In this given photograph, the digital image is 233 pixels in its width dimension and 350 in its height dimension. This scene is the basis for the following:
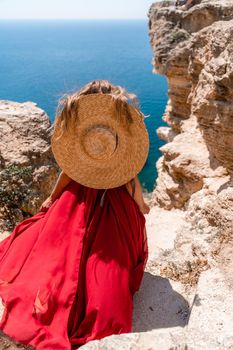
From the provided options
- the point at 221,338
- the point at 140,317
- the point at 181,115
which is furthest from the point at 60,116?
the point at 181,115

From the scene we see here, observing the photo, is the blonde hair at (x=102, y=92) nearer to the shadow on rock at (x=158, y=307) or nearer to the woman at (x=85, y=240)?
the woman at (x=85, y=240)

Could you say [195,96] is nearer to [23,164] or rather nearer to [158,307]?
[23,164]

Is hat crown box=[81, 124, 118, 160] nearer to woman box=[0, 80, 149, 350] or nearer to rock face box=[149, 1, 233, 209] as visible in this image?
woman box=[0, 80, 149, 350]

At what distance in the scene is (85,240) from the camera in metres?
2.71

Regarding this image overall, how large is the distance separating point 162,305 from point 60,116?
160 centimetres

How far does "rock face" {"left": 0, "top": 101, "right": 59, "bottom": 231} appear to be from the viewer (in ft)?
16.4

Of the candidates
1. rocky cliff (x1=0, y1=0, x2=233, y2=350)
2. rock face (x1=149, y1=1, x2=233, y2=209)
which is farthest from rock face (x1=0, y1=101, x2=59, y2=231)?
rock face (x1=149, y1=1, x2=233, y2=209)

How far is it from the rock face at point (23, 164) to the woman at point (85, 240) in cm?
211

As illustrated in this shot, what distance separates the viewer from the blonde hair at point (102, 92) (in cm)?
258

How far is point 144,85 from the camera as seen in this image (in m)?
47.1

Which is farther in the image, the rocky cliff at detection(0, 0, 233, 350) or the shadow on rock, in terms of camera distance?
the shadow on rock

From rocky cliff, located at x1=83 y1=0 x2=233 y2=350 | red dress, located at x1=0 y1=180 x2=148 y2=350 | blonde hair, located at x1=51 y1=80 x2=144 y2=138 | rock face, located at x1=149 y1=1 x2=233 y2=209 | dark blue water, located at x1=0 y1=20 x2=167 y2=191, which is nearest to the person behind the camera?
rocky cliff, located at x1=83 y1=0 x2=233 y2=350

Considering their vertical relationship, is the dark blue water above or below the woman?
below

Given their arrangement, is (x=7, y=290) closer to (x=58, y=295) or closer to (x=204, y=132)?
(x=58, y=295)
